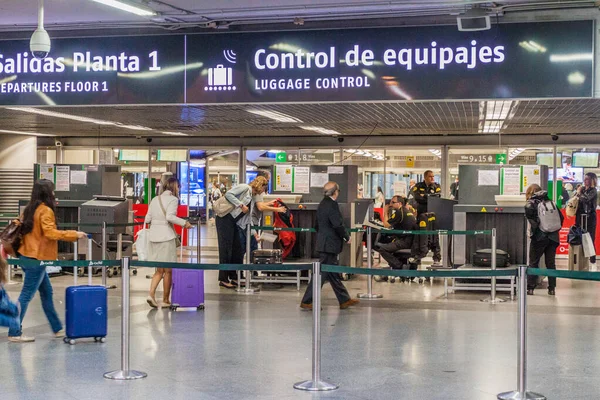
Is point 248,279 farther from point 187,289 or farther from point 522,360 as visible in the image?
point 522,360

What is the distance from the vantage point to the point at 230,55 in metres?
10.5

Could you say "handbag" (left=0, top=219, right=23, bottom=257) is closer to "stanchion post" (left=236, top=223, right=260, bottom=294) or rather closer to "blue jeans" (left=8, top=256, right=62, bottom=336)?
"blue jeans" (left=8, top=256, right=62, bottom=336)

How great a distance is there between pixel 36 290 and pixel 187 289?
2.51 meters

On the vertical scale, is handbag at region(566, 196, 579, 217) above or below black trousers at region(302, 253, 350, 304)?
above

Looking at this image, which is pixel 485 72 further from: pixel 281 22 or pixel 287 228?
pixel 287 228

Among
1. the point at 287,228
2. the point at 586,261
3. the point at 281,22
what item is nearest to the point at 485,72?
the point at 281,22

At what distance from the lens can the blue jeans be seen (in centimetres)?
883

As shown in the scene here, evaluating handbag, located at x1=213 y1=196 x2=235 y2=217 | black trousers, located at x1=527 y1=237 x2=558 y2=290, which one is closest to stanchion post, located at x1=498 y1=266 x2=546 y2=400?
black trousers, located at x1=527 y1=237 x2=558 y2=290

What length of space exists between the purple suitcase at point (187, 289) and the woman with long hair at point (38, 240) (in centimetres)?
229

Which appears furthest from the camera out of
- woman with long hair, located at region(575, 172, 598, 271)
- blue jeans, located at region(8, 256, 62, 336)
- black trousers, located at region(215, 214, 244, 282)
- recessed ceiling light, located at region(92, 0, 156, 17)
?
woman with long hair, located at region(575, 172, 598, 271)

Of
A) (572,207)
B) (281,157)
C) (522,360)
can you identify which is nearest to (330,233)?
(522,360)

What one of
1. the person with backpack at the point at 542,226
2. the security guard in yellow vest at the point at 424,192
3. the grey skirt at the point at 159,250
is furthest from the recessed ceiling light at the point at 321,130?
the grey skirt at the point at 159,250

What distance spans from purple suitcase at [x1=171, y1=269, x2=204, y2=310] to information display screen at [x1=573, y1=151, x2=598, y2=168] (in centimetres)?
1151

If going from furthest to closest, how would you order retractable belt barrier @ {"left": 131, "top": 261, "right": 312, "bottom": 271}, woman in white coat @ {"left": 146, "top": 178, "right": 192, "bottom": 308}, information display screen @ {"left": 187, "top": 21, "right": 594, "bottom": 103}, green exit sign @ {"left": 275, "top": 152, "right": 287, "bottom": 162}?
green exit sign @ {"left": 275, "top": 152, "right": 287, "bottom": 162} < woman in white coat @ {"left": 146, "top": 178, "right": 192, "bottom": 308} < information display screen @ {"left": 187, "top": 21, "right": 594, "bottom": 103} < retractable belt barrier @ {"left": 131, "top": 261, "right": 312, "bottom": 271}
